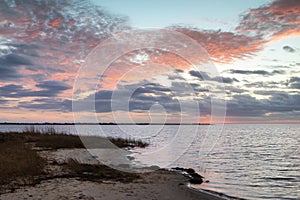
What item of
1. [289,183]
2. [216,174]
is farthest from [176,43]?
[289,183]

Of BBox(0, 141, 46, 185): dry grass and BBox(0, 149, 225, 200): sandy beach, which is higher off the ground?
BBox(0, 141, 46, 185): dry grass

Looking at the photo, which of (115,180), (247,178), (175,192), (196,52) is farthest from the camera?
(196,52)

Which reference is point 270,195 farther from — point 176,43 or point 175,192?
point 176,43

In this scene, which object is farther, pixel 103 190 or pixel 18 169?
pixel 18 169

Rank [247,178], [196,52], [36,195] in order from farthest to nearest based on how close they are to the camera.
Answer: [196,52] → [247,178] → [36,195]

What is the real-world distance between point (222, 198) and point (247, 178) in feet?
33.9

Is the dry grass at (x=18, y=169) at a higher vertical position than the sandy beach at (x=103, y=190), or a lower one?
higher

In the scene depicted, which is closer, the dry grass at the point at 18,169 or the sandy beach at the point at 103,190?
the sandy beach at the point at 103,190

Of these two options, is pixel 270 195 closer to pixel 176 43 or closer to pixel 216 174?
pixel 216 174

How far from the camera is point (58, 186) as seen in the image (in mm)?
16297

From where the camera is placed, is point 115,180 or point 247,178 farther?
point 247,178

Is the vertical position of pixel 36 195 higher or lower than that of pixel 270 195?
higher

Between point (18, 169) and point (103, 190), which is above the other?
point (18, 169)

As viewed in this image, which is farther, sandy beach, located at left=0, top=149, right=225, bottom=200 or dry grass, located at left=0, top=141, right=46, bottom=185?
dry grass, located at left=0, top=141, right=46, bottom=185
